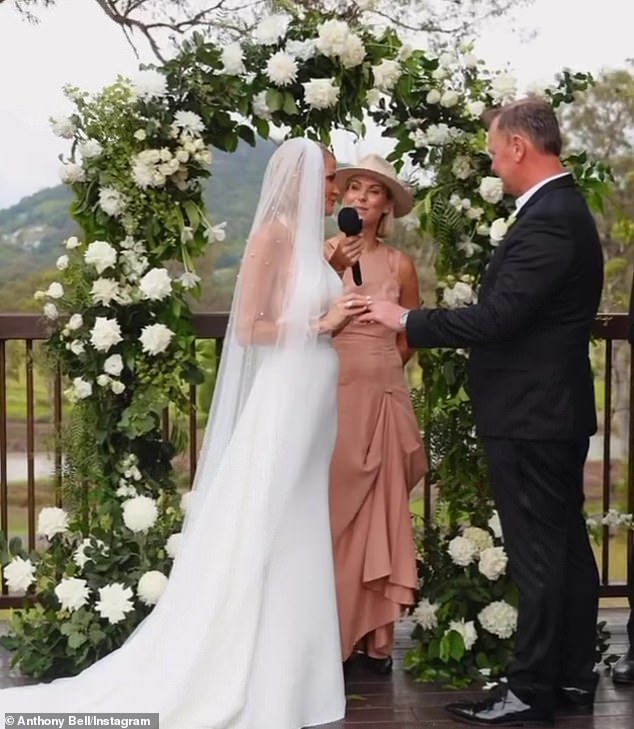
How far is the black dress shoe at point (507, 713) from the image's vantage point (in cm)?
318

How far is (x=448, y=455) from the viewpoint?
152 inches

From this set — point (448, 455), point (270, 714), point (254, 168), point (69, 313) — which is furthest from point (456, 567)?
point (254, 168)

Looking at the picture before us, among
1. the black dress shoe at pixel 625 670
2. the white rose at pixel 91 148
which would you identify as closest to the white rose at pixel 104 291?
the white rose at pixel 91 148

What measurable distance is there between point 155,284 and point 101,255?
0.19 metres

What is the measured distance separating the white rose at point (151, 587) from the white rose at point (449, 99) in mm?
1704

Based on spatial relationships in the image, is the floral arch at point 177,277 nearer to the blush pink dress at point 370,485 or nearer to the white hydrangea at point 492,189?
the white hydrangea at point 492,189

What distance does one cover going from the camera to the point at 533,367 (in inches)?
122

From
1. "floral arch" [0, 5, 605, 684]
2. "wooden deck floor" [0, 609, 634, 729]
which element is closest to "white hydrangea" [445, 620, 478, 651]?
"floral arch" [0, 5, 605, 684]

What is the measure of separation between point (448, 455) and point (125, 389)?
3.52ft

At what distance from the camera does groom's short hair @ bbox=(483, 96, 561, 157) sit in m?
3.08

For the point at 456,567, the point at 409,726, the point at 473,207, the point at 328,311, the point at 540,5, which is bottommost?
the point at 409,726

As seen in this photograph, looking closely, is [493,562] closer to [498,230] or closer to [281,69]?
[498,230]

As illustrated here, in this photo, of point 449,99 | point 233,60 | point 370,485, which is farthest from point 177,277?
point 449,99

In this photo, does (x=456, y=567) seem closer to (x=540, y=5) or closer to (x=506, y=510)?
(x=506, y=510)
